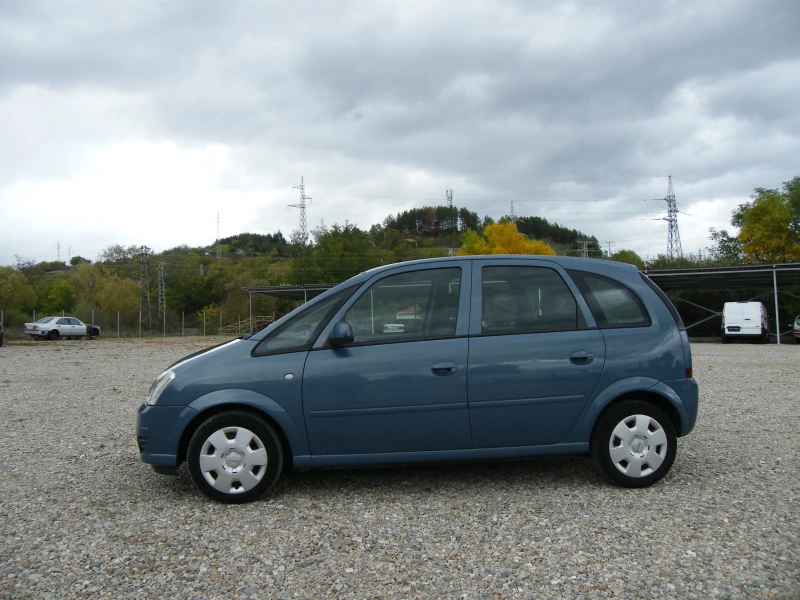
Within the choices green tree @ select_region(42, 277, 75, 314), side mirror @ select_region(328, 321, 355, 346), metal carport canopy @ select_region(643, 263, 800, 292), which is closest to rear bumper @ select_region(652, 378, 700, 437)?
side mirror @ select_region(328, 321, 355, 346)

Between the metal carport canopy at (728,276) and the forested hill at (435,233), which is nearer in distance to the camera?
the metal carport canopy at (728,276)

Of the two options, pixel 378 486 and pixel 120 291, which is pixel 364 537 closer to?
pixel 378 486

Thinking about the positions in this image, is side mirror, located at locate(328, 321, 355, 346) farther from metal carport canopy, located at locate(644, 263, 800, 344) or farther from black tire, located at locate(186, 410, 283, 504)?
metal carport canopy, located at locate(644, 263, 800, 344)

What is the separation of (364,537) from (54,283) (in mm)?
88816

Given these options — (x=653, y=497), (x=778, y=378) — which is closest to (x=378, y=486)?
(x=653, y=497)

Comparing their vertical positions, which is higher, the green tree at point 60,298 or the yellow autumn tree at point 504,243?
the yellow autumn tree at point 504,243

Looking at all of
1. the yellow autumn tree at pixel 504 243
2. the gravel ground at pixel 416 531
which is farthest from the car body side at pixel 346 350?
the yellow autumn tree at pixel 504 243

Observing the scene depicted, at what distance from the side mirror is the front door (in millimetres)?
104

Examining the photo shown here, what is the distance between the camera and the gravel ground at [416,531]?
314 centimetres

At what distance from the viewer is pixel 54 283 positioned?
3179 inches

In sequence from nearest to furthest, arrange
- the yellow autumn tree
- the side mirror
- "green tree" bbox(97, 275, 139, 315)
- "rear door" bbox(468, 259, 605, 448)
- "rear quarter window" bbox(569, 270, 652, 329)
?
the side mirror → "rear door" bbox(468, 259, 605, 448) → "rear quarter window" bbox(569, 270, 652, 329) → the yellow autumn tree → "green tree" bbox(97, 275, 139, 315)

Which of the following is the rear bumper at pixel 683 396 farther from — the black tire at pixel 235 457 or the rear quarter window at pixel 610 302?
the black tire at pixel 235 457

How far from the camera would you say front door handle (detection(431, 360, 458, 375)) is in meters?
4.39

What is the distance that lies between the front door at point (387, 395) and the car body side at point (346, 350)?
5 centimetres
